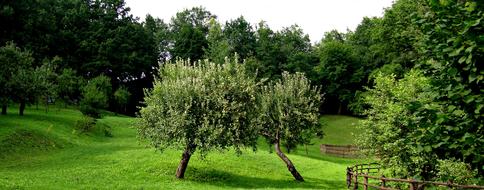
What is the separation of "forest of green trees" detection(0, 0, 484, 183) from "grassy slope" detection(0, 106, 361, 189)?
6010 mm

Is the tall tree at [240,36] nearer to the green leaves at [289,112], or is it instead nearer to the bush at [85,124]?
the bush at [85,124]

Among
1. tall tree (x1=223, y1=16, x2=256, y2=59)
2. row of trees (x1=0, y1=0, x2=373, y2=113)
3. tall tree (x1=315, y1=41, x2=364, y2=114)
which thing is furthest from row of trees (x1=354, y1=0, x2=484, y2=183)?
tall tree (x1=223, y1=16, x2=256, y2=59)

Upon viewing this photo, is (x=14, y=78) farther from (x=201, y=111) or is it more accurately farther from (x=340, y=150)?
(x=340, y=150)

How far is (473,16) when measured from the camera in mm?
10281

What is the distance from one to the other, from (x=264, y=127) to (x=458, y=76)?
3361cm

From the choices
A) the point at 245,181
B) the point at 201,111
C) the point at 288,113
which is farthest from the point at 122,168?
the point at 288,113

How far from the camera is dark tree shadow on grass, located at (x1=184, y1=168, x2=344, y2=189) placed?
37.0 meters

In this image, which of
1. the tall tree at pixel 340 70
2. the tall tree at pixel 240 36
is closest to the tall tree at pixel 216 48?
the tall tree at pixel 240 36

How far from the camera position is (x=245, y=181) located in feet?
127

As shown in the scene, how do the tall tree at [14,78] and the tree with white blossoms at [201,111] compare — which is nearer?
the tree with white blossoms at [201,111]

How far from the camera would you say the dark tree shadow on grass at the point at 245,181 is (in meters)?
37.0

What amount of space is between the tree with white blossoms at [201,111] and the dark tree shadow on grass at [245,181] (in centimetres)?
226

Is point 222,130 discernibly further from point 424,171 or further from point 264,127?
point 424,171

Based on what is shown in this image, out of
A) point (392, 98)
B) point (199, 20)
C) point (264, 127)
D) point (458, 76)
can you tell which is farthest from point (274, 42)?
point (458, 76)
